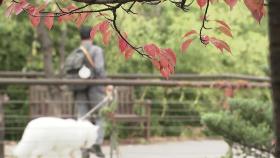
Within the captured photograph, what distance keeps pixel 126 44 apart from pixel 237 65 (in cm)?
1237

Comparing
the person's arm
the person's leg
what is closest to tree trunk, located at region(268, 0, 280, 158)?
the person's leg

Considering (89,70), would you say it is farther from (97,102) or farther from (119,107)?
(119,107)

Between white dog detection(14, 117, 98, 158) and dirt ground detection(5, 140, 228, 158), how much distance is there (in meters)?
1.57

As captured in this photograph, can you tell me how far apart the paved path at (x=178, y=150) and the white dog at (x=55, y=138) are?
77.9 inches

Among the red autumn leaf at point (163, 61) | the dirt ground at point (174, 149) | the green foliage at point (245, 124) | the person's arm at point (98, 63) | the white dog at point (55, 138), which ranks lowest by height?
the dirt ground at point (174, 149)

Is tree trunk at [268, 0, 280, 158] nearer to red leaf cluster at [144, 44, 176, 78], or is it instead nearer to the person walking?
red leaf cluster at [144, 44, 176, 78]

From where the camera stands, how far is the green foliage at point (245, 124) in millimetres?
6367

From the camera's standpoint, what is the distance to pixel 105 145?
1177 cm

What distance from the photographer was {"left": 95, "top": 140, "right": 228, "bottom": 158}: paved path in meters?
10.3

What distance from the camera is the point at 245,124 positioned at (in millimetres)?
6488

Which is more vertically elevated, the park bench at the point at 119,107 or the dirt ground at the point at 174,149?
the park bench at the point at 119,107

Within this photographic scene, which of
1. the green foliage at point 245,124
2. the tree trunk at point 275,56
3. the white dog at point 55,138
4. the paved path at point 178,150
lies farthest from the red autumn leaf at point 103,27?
the paved path at point 178,150

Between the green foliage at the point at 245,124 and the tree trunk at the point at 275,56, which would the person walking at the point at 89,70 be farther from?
the tree trunk at the point at 275,56

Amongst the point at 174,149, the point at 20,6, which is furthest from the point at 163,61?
the point at 174,149
